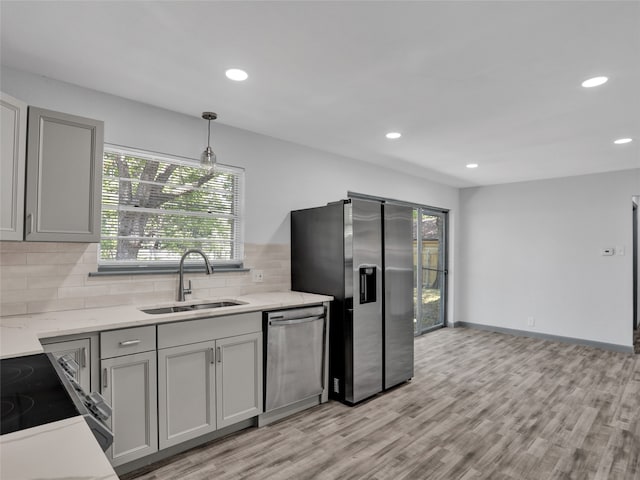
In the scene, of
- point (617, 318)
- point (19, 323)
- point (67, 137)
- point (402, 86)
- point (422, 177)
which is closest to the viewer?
point (19, 323)

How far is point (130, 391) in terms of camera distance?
2.23 meters

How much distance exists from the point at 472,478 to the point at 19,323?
2.78m

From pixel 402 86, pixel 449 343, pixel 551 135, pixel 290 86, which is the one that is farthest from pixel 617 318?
pixel 290 86

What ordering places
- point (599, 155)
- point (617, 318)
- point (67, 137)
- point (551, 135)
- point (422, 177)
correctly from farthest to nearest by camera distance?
point (422, 177)
point (617, 318)
point (599, 155)
point (551, 135)
point (67, 137)

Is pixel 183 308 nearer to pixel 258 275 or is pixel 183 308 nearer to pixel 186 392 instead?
pixel 186 392

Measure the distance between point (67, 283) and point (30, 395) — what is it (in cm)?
164

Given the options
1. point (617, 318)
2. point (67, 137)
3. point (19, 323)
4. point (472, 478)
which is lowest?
point (472, 478)

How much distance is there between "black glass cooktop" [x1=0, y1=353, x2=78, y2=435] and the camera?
0.96 metres

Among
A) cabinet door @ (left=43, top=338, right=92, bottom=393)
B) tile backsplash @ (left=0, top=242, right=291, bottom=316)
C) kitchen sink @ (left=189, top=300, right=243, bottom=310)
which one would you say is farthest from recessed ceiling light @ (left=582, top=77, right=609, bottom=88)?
cabinet door @ (left=43, top=338, right=92, bottom=393)

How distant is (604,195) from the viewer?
5289mm

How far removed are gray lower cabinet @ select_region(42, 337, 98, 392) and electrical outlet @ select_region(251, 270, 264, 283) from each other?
1612 mm

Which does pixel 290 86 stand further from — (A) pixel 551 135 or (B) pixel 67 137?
(A) pixel 551 135

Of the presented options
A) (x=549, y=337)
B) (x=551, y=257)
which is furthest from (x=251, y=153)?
(x=549, y=337)

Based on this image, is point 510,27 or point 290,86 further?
point 290,86
